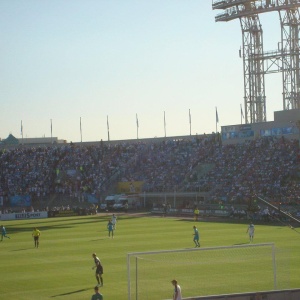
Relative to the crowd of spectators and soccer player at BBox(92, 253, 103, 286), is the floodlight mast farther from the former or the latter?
soccer player at BBox(92, 253, 103, 286)

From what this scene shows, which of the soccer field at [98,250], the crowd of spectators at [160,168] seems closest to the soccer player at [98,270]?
the soccer field at [98,250]

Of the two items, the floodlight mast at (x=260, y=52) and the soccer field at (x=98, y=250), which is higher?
the floodlight mast at (x=260, y=52)

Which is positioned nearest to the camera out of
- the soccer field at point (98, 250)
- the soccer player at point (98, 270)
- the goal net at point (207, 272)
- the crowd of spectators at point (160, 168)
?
the goal net at point (207, 272)

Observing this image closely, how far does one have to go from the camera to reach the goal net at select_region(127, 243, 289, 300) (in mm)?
27234

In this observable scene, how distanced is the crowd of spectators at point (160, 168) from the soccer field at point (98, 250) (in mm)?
11830

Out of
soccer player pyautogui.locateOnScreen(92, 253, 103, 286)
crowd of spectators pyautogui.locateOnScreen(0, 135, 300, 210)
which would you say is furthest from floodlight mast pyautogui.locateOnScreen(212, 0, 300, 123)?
soccer player pyautogui.locateOnScreen(92, 253, 103, 286)

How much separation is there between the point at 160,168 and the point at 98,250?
47875 millimetres

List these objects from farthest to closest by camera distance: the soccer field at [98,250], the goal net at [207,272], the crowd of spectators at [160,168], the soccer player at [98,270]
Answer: the crowd of spectators at [160,168] → the soccer player at [98,270] → the soccer field at [98,250] → the goal net at [207,272]

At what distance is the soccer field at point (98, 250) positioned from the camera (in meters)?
28.8

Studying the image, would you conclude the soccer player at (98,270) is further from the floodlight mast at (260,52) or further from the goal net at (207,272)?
the floodlight mast at (260,52)

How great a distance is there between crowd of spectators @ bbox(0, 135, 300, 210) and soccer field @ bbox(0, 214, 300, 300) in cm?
1183

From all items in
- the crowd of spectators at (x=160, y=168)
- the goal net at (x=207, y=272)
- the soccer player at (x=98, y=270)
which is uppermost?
the crowd of spectators at (x=160, y=168)

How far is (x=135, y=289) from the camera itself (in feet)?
90.1

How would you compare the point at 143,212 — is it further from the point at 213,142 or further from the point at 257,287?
the point at 257,287
